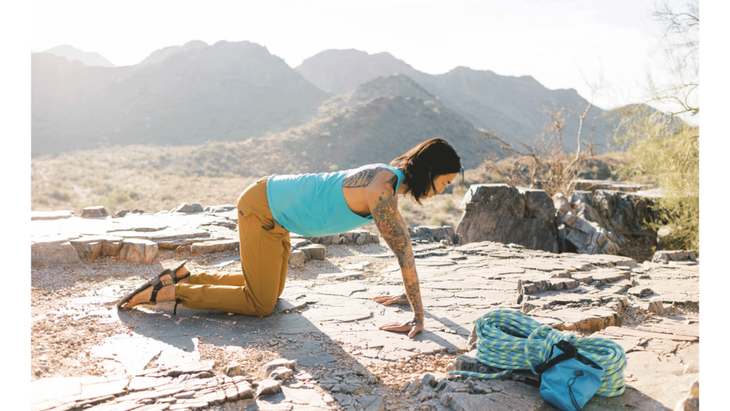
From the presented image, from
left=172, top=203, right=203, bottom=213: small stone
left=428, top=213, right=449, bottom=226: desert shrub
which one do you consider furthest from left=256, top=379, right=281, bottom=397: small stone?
left=428, top=213, right=449, bottom=226: desert shrub

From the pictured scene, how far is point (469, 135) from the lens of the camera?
34.4 metres

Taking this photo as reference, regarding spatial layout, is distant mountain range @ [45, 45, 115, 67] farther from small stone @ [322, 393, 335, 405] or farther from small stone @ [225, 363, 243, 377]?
small stone @ [322, 393, 335, 405]

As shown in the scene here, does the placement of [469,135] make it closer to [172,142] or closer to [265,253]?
[172,142]

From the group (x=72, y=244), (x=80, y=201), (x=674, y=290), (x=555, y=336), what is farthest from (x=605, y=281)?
(x=80, y=201)

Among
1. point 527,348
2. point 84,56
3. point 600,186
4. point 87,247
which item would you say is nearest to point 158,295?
point 87,247

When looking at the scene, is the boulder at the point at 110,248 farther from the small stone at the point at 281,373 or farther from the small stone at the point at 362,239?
the small stone at the point at 281,373

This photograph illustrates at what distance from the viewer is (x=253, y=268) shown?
2.76 metres

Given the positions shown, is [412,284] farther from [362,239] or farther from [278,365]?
[362,239]

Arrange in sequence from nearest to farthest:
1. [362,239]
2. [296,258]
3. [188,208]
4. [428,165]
Result: [428,165]
[296,258]
[362,239]
[188,208]

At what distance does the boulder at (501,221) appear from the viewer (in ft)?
26.0

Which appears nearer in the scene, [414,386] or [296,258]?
[414,386]

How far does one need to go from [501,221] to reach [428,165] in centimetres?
587

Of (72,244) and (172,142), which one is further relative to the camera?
(172,142)

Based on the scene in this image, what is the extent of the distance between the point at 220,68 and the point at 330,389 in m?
53.5
